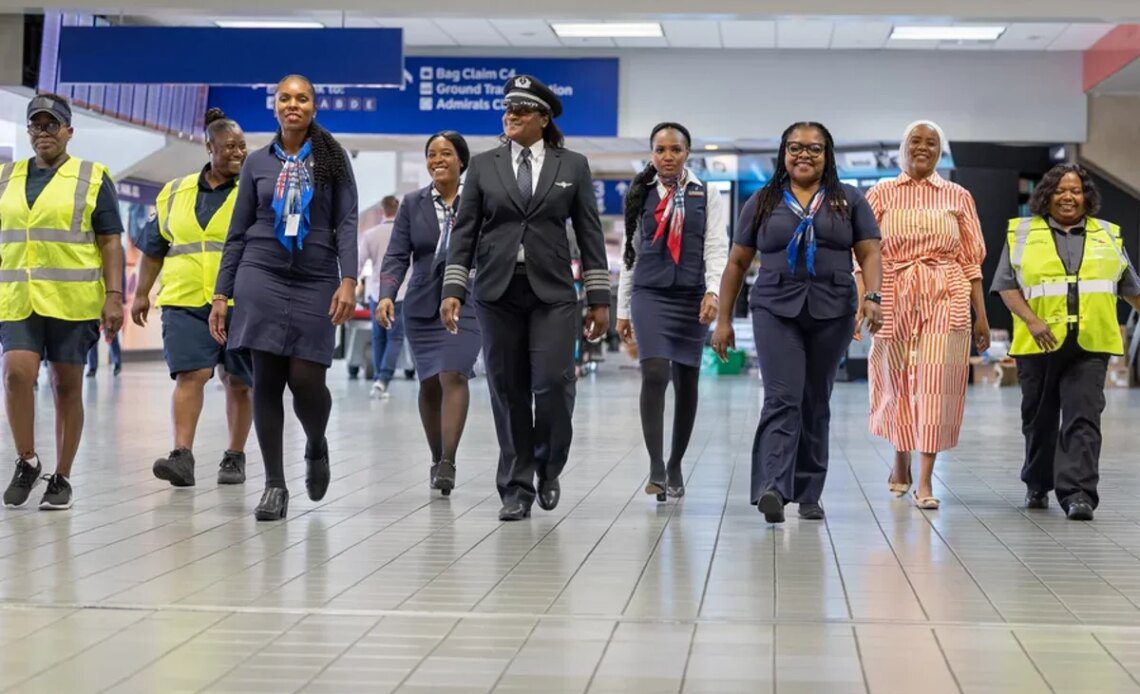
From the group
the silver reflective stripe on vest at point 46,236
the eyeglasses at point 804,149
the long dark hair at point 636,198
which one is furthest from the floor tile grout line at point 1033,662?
the silver reflective stripe on vest at point 46,236

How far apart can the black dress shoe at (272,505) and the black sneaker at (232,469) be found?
1.42 metres

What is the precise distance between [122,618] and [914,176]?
14.7ft

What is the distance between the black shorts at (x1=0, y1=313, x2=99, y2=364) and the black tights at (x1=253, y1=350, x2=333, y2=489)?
85 cm

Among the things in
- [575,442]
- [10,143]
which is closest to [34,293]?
[575,442]

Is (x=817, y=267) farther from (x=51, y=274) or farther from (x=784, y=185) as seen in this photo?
(x=51, y=274)

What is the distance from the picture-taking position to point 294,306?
6.76m

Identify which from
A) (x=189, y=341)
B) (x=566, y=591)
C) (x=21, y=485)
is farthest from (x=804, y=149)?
(x=21, y=485)

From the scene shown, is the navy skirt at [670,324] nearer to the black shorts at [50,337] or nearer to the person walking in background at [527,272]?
the person walking in background at [527,272]

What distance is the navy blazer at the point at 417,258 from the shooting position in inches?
318

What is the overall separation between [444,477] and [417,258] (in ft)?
3.51

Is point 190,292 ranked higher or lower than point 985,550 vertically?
higher

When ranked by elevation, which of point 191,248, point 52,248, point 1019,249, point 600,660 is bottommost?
point 600,660

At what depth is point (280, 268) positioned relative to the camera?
22.2 feet

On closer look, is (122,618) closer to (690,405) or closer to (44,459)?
(690,405)
